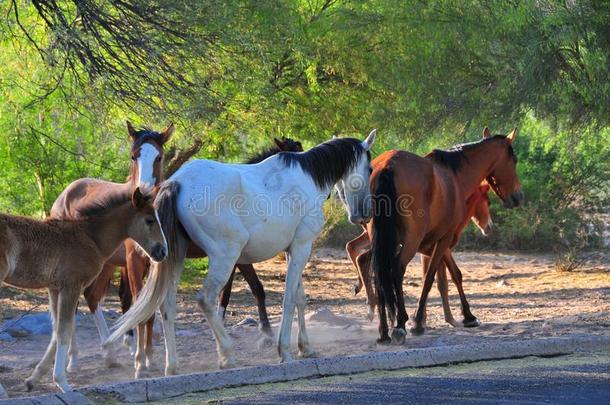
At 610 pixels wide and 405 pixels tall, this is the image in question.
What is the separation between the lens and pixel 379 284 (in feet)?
32.5

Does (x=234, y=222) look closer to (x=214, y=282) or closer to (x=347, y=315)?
(x=214, y=282)

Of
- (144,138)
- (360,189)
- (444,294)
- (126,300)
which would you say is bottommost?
(444,294)

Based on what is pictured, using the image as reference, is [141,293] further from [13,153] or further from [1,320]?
[13,153]

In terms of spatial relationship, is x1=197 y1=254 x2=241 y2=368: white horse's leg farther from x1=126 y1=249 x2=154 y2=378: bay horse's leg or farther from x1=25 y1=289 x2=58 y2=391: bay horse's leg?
x1=25 y1=289 x2=58 y2=391: bay horse's leg

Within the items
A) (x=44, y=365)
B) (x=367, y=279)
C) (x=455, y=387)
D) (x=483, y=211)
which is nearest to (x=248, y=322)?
(x=367, y=279)

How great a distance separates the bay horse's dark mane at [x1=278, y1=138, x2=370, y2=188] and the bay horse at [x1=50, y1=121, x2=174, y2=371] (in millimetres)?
1307

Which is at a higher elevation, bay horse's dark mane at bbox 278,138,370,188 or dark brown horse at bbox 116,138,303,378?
bay horse's dark mane at bbox 278,138,370,188

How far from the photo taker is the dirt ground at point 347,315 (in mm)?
9375

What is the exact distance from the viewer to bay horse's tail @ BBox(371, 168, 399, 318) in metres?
9.90

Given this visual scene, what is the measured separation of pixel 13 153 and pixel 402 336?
6399 millimetres

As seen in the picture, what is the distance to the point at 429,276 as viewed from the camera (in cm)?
1066

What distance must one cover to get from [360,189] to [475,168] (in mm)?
2467

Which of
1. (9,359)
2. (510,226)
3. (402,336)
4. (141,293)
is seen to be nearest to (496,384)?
(402,336)

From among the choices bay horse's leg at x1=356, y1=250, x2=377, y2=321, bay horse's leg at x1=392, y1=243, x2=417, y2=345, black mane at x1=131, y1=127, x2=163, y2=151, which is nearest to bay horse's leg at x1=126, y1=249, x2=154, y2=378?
black mane at x1=131, y1=127, x2=163, y2=151
